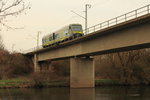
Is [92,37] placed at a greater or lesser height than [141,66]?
greater

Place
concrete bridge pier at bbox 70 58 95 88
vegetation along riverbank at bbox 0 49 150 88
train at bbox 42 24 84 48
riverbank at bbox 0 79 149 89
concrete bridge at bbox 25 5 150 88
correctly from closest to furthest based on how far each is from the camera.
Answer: concrete bridge at bbox 25 5 150 88 < concrete bridge pier at bbox 70 58 95 88 < train at bbox 42 24 84 48 < riverbank at bbox 0 79 149 89 < vegetation along riverbank at bbox 0 49 150 88

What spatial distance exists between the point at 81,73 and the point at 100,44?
461 inches

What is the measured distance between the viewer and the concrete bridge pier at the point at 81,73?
4578 centimetres

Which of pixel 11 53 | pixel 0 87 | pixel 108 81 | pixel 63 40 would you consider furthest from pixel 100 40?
pixel 11 53

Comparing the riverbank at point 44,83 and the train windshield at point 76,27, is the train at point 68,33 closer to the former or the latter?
the train windshield at point 76,27

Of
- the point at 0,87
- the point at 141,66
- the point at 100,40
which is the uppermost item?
the point at 100,40

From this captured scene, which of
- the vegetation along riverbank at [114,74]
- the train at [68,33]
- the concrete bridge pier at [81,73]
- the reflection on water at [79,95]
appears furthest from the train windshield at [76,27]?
the reflection on water at [79,95]

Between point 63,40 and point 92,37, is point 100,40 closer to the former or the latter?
point 92,37

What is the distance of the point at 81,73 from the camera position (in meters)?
46.2

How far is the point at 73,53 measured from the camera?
4578 cm

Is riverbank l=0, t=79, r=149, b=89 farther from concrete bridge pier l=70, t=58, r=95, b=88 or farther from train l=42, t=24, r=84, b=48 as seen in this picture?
train l=42, t=24, r=84, b=48

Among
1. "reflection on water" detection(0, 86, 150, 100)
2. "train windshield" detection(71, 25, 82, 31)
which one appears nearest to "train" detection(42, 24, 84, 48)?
"train windshield" detection(71, 25, 82, 31)

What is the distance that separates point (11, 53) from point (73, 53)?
33967 millimetres

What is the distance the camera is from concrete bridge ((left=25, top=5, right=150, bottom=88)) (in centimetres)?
2719
